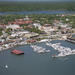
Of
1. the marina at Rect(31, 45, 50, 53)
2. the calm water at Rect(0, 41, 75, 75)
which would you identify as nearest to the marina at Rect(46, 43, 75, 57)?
the calm water at Rect(0, 41, 75, 75)

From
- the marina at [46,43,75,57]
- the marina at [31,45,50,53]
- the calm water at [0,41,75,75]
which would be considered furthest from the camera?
the marina at [31,45,50,53]

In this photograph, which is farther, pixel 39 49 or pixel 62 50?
pixel 39 49

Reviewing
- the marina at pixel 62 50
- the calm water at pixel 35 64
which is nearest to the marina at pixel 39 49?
the calm water at pixel 35 64

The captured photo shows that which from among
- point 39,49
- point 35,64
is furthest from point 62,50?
point 35,64

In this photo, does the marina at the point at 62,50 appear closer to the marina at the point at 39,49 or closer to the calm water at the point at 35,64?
the calm water at the point at 35,64

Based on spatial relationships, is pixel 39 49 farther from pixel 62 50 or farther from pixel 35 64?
pixel 35 64

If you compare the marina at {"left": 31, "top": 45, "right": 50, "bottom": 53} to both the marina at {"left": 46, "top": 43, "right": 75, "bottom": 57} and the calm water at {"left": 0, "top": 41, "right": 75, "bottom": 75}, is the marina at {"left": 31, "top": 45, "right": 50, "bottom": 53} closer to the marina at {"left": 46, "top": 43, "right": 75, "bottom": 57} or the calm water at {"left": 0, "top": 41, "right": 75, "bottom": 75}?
the calm water at {"left": 0, "top": 41, "right": 75, "bottom": 75}

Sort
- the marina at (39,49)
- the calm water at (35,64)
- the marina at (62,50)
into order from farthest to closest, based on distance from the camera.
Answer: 1. the marina at (39,49)
2. the marina at (62,50)
3. the calm water at (35,64)

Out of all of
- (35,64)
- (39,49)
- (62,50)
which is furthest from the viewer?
(39,49)

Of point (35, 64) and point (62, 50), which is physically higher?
point (62, 50)

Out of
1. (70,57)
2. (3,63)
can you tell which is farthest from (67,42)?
(3,63)
